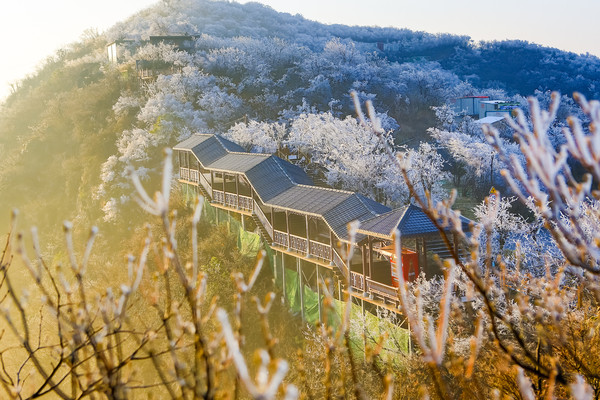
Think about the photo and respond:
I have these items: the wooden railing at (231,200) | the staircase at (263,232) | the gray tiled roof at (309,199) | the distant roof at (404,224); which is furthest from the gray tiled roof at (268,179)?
the distant roof at (404,224)

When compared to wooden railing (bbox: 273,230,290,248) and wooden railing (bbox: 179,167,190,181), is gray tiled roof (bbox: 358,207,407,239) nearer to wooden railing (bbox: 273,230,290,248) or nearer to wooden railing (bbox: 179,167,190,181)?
wooden railing (bbox: 273,230,290,248)

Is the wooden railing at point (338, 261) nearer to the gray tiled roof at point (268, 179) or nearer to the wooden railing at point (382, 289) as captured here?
the wooden railing at point (382, 289)

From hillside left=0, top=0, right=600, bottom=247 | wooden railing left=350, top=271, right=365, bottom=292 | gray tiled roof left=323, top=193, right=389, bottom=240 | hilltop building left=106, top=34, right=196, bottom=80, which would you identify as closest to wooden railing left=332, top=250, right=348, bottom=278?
wooden railing left=350, top=271, right=365, bottom=292

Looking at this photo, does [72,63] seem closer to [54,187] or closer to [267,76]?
[54,187]

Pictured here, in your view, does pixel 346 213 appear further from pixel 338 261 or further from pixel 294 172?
pixel 294 172

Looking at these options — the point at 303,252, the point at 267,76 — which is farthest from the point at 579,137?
the point at 267,76

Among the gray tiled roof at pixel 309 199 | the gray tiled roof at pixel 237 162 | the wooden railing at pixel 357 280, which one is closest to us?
the wooden railing at pixel 357 280

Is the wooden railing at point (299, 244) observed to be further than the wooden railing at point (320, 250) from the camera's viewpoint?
Yes
